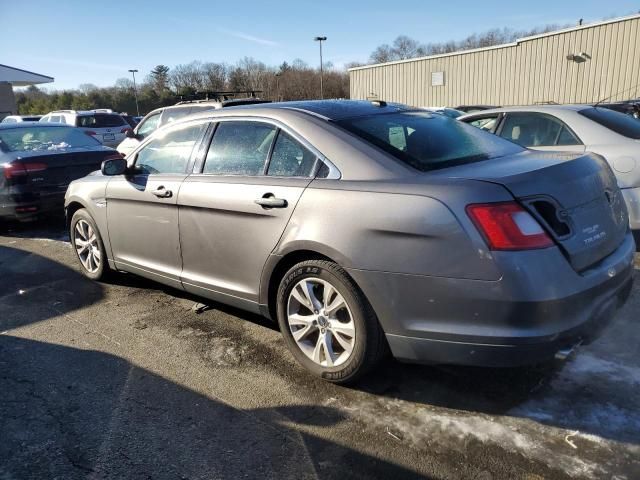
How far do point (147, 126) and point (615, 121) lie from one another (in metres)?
10.1

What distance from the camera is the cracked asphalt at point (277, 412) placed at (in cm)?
244

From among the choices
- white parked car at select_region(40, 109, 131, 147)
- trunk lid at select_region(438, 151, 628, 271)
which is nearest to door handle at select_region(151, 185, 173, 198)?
trunk lid at select_region(438, 151, 628, 271)

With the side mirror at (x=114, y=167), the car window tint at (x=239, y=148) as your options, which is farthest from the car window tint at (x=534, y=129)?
the side mirror at (x=114, y=167)

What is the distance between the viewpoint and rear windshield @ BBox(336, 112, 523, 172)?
3064 millimetres

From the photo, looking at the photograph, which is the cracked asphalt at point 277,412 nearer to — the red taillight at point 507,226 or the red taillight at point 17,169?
the red taillight at point 507,226

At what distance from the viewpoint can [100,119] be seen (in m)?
18.9

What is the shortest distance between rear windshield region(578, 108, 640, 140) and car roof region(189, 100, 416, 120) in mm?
2659

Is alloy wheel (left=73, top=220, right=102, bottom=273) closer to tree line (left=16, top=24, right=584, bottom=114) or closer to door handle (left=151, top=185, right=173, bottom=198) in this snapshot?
door handle (left=151, top=185, right=173, bottom=198)

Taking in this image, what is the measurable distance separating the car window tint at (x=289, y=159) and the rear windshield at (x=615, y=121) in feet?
12.1

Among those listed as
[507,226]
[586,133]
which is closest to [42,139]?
[586,133]

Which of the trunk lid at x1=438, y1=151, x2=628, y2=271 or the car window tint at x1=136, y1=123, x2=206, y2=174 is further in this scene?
the car window tint at x1=136, y1=123, x2=206, y2=174

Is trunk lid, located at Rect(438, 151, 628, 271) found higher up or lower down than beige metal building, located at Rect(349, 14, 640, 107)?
lower down

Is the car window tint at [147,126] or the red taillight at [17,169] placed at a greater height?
the car window tint at [147,126]

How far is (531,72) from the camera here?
26.2 meters
